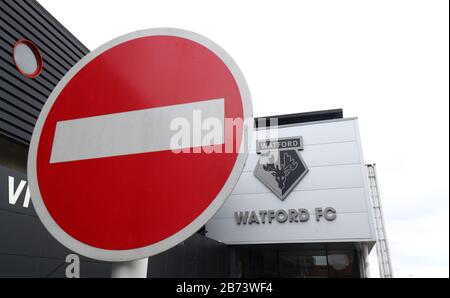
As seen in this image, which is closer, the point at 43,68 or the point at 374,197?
the point at 43,68

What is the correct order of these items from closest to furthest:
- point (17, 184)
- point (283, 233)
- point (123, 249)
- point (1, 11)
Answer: point (123, 249), point (17, 184), point (1, 11), point (283, 233)

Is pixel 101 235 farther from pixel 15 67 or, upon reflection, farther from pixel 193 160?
pixel 15 67

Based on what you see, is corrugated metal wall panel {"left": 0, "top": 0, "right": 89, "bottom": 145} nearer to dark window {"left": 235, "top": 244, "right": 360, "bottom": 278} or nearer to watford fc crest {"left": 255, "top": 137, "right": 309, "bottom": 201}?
watford fc crest {"left": 255, "top": 137, "right": 309, "bottom": 201}

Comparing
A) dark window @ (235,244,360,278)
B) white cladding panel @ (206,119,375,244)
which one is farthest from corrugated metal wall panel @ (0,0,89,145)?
dark window @ (235,244,360,278)

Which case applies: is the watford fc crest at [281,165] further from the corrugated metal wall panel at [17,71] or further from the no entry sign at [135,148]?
the no entry sign at [135,148]

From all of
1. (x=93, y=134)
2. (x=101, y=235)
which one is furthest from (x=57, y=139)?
(x=101, y=235)

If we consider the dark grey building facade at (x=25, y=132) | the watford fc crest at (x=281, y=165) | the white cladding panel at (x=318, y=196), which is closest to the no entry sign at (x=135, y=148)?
the dark grey building facade at (x=25, y=132)

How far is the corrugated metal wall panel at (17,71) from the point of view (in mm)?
6293

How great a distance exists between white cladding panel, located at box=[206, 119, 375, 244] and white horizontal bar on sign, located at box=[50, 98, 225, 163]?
35.5 feet

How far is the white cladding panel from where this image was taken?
1202cm

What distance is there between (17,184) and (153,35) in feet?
16.9

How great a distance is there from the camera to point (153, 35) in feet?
4.37

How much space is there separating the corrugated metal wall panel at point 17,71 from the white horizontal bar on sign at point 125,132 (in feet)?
19.2
